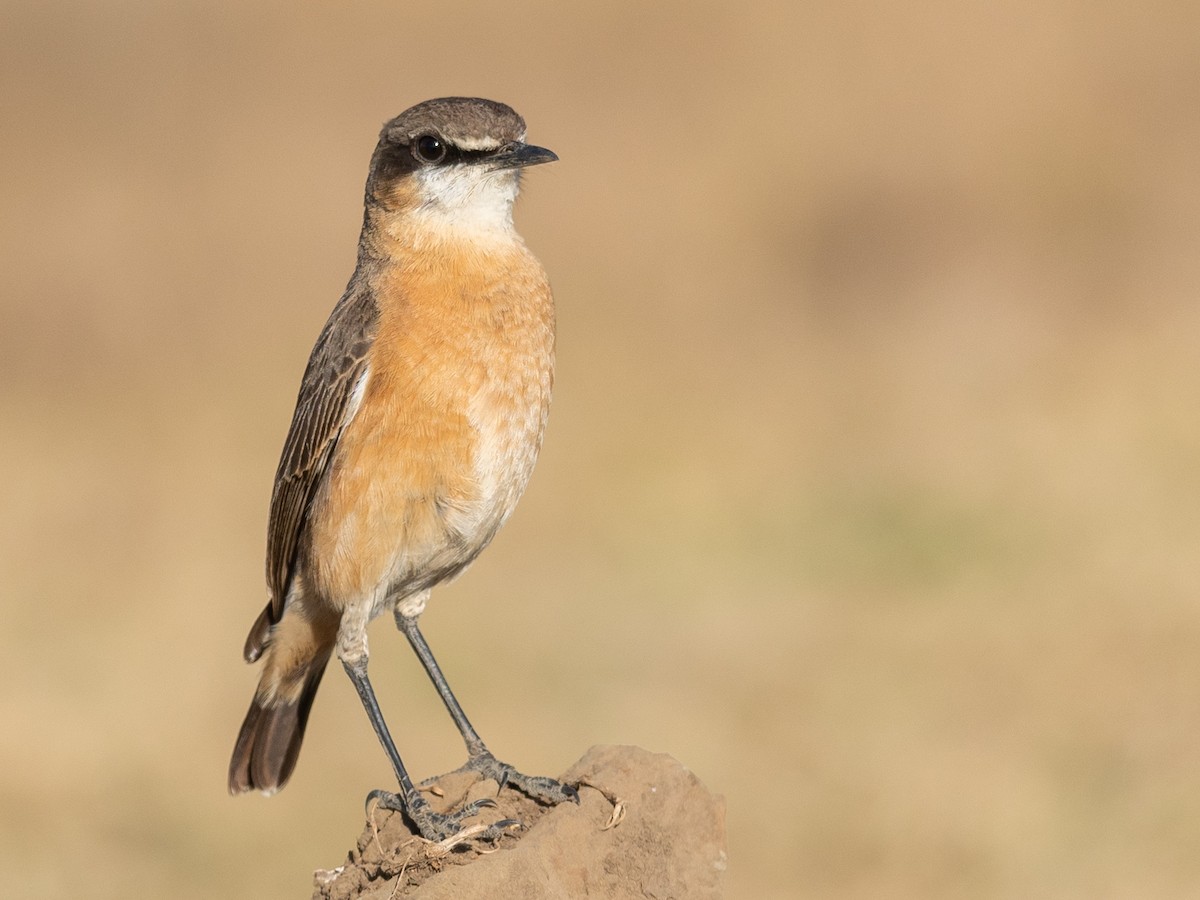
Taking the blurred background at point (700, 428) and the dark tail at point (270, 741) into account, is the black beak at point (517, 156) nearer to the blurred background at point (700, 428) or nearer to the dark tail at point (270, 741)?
the dark tail at point (270, 741)

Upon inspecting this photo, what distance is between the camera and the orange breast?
24.4 feet

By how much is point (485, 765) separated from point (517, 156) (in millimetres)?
2657

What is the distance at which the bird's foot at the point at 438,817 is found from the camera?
6859mm

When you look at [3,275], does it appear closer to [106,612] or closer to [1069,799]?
[106,612]

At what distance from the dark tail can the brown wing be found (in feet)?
1.68

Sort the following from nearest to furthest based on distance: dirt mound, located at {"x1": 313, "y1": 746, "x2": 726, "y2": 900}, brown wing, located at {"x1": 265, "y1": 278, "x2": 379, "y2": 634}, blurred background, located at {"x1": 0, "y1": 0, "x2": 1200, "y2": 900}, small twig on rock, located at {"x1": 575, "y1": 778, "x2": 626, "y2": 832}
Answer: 1. dirt mound, located at {"x1": 313, "y1": 746, "x2": 726, "y2": 900}
2. small twig on rock, located at {"x1": 575, "y1": 778, "x2": 626, "y2": 832}
3. brown wing, located at {"x1": 265, "y1": 278, "x2": 379, "y2": 634}
4. blurred background, located at {"x1": 0, "y1": 0, "x2": 1200, "y2": 900}

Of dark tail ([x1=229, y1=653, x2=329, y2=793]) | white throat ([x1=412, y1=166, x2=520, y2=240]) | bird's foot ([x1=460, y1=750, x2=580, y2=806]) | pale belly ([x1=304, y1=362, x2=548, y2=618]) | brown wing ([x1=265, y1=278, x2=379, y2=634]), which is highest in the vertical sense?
white throat ([x1=412, y1=166, x2=520, y2=240])

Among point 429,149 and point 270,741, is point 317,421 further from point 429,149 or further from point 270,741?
point 270,741

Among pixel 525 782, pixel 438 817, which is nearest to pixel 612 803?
pixel 525 782

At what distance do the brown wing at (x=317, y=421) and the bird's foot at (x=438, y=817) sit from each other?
1443 mm

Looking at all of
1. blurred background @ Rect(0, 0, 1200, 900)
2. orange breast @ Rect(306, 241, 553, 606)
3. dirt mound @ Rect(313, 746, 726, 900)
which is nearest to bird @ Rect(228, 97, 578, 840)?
orange breast @ Rect(306, 241, 553, 606)

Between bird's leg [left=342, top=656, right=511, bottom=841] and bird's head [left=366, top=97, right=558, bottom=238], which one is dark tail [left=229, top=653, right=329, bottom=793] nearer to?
bird's leg [left=342, top=656, right=511, bottom=841]

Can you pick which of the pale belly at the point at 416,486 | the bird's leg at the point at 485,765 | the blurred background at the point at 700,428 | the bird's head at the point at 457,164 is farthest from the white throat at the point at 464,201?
the blurred background at the point at 700,428

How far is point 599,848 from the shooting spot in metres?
6.72
